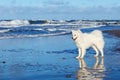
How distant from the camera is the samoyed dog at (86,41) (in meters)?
13.8

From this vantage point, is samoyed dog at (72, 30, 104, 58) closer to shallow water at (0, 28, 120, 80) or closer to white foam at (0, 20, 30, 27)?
shallow water at (0, 28, 120, 80)

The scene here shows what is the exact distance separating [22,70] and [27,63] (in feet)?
4.76

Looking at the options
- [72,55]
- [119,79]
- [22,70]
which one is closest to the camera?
[119,79]

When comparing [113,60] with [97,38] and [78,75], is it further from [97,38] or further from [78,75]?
[78,75]

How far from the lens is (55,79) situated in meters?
9.80

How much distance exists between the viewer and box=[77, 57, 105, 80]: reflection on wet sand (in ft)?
32.1

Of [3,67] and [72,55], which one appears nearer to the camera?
[3,67]

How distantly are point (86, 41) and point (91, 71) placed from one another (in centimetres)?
349

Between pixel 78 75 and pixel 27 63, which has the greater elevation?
pixel 27 63

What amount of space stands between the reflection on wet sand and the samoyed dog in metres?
1.01

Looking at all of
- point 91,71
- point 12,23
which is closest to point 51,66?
point 91,71

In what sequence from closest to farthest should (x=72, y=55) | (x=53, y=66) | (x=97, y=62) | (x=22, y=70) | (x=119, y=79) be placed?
1. (x=119, y=79)
2. (x=22, y=70)
3. (x=53, y=66)
4. (x=97, y=62)
5. (x=72, y=55)

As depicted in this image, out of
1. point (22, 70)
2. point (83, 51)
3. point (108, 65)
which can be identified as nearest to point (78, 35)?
point (83, 51)

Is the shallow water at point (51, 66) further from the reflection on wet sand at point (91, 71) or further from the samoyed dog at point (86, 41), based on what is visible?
the samoyed dog at point (86, 41)
